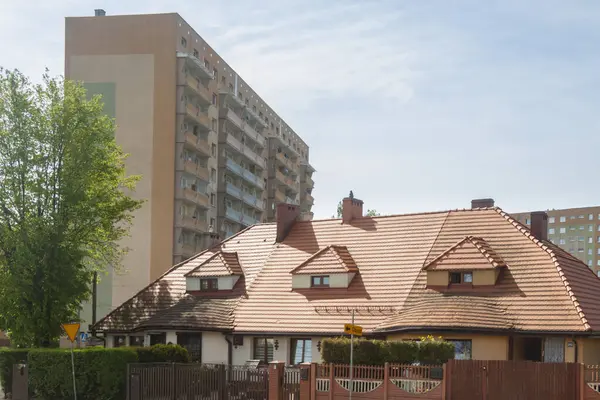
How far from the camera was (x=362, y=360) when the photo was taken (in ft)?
102

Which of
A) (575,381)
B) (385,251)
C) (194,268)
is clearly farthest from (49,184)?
(575,381)

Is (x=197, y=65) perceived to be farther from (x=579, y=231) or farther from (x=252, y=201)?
(x=579, y=231)

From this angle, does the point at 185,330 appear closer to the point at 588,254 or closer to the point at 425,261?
the point at 425,261

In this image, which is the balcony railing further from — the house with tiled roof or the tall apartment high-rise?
the house with tiled roof

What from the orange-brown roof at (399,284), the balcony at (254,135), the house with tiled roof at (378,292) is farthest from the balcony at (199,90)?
the house with tiled roof at (378,292)

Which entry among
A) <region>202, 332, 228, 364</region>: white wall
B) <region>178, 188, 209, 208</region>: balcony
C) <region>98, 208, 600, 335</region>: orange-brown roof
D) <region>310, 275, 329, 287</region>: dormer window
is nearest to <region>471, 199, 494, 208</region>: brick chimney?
<region>98, 208, 600, 335</region>: orange-brown roof

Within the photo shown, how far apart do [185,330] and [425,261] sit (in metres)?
10.9

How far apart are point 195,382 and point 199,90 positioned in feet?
153

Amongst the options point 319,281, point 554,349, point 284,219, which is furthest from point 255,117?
point 554,349

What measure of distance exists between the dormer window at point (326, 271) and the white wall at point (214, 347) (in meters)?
4.06

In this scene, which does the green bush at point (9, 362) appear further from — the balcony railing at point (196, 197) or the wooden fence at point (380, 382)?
the balcony railing at point (196, 197)

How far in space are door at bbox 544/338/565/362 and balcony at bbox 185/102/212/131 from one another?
45.4 metres

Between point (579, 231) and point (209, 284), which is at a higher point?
point (579, 231)

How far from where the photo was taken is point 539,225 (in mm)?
40500
